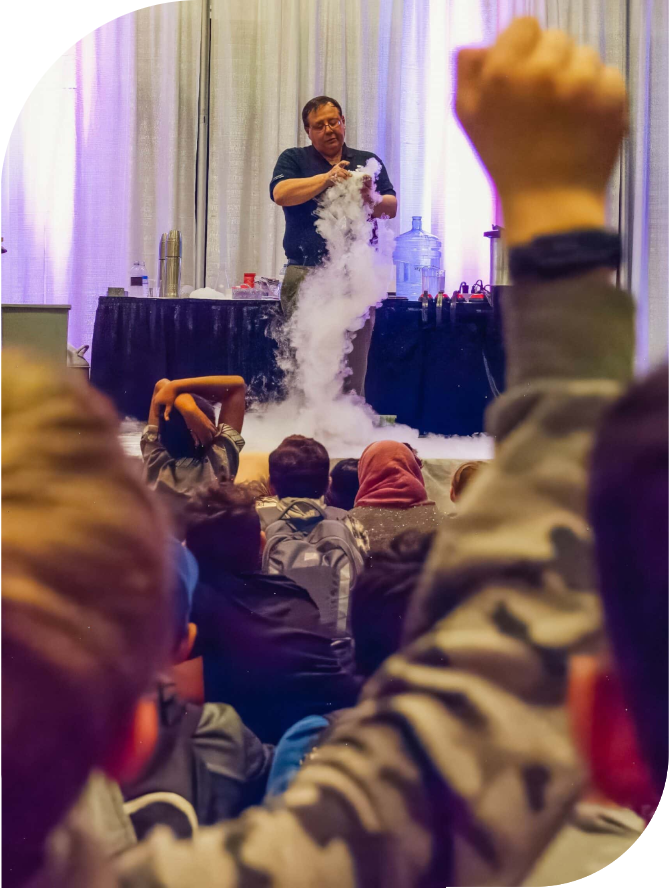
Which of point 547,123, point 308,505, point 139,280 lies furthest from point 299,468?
point 547,123

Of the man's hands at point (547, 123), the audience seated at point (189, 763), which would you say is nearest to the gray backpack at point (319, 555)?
the audience seated at point (189, 763)

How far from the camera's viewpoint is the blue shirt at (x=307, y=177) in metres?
0.79

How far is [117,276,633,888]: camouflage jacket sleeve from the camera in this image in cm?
54

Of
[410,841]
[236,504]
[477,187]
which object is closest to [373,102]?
[477,187]

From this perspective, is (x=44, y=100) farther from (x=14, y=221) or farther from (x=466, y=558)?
(x=466, y=558)

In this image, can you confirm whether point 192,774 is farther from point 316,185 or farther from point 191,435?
point 316,185

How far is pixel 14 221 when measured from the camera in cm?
75

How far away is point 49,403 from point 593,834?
55cm

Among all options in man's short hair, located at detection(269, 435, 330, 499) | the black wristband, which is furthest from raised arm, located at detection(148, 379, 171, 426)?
the black wristband

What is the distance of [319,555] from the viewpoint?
760mm

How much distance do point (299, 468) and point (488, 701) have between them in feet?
0.99

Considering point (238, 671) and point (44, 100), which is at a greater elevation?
point (44, 100)

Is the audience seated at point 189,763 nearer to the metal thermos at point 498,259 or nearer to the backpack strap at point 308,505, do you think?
the backpack strap at point 308,505

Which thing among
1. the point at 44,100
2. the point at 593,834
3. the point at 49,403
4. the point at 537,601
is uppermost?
the point at 44,100
